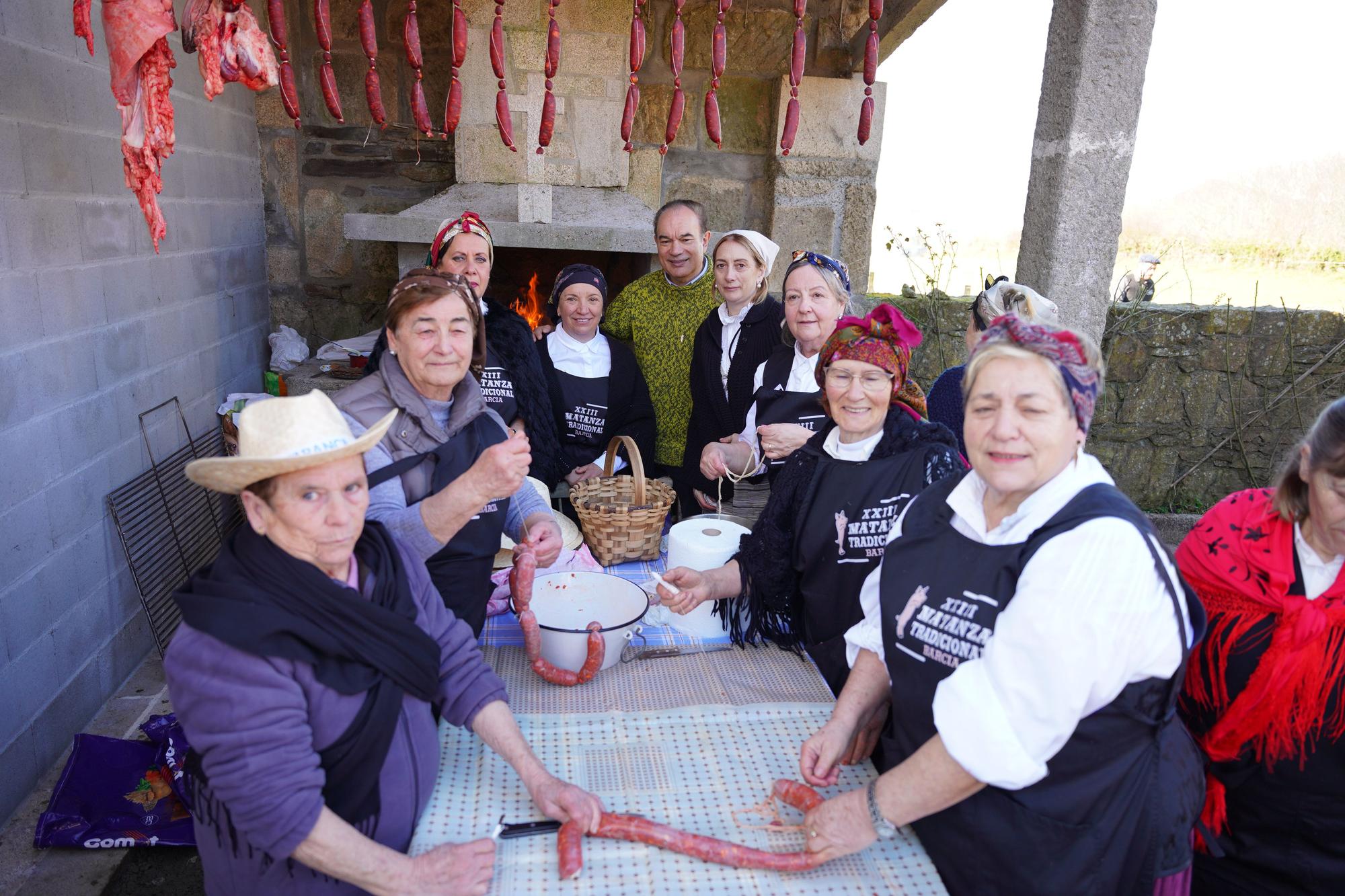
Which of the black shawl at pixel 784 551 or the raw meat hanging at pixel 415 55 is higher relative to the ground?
the raw meat hanging at pixel 415 55

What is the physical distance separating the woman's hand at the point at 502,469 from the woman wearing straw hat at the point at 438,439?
0.07 feet

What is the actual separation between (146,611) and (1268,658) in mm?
4111

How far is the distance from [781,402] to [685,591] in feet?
3.50

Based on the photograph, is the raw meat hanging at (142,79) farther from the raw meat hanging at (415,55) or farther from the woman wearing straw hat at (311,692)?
the woman wearing straw hat at (311,692)

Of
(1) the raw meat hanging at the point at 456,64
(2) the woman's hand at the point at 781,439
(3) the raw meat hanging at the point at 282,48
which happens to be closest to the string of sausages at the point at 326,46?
(3) the raw meat hanging at the point at 282,48

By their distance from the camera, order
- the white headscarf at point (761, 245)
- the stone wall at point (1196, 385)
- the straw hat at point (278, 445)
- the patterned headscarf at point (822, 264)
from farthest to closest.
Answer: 1. the stone wall at point (1196, 385)
2. the white headscarf at point (761, 245)
3. the patterned headscarf at point (822, 264)
4. the straw hat at point (278, 445)

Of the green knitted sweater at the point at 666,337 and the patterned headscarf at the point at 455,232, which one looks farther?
the green knitted sweater at the point at 666,337

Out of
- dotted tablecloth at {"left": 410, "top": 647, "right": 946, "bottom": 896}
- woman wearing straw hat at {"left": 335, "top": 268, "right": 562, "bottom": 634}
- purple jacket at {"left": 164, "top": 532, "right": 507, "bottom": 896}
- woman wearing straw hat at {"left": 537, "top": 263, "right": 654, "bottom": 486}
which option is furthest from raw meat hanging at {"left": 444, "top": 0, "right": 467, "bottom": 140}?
purple jacket at {"left": 164, "top": 532, "right": 507, "bottom": 896}

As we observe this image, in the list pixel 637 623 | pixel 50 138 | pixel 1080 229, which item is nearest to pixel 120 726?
pixel 50 138

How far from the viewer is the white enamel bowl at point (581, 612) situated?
2.04 metres

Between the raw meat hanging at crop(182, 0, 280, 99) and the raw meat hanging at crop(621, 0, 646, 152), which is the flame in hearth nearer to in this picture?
the raw meat hanging at crop(621, 0, 646, 152)

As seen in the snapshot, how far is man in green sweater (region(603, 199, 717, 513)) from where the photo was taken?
4066 millimetres

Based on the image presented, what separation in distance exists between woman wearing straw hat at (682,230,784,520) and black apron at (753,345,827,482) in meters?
0.36

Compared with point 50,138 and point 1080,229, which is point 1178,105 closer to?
point 1080,229
